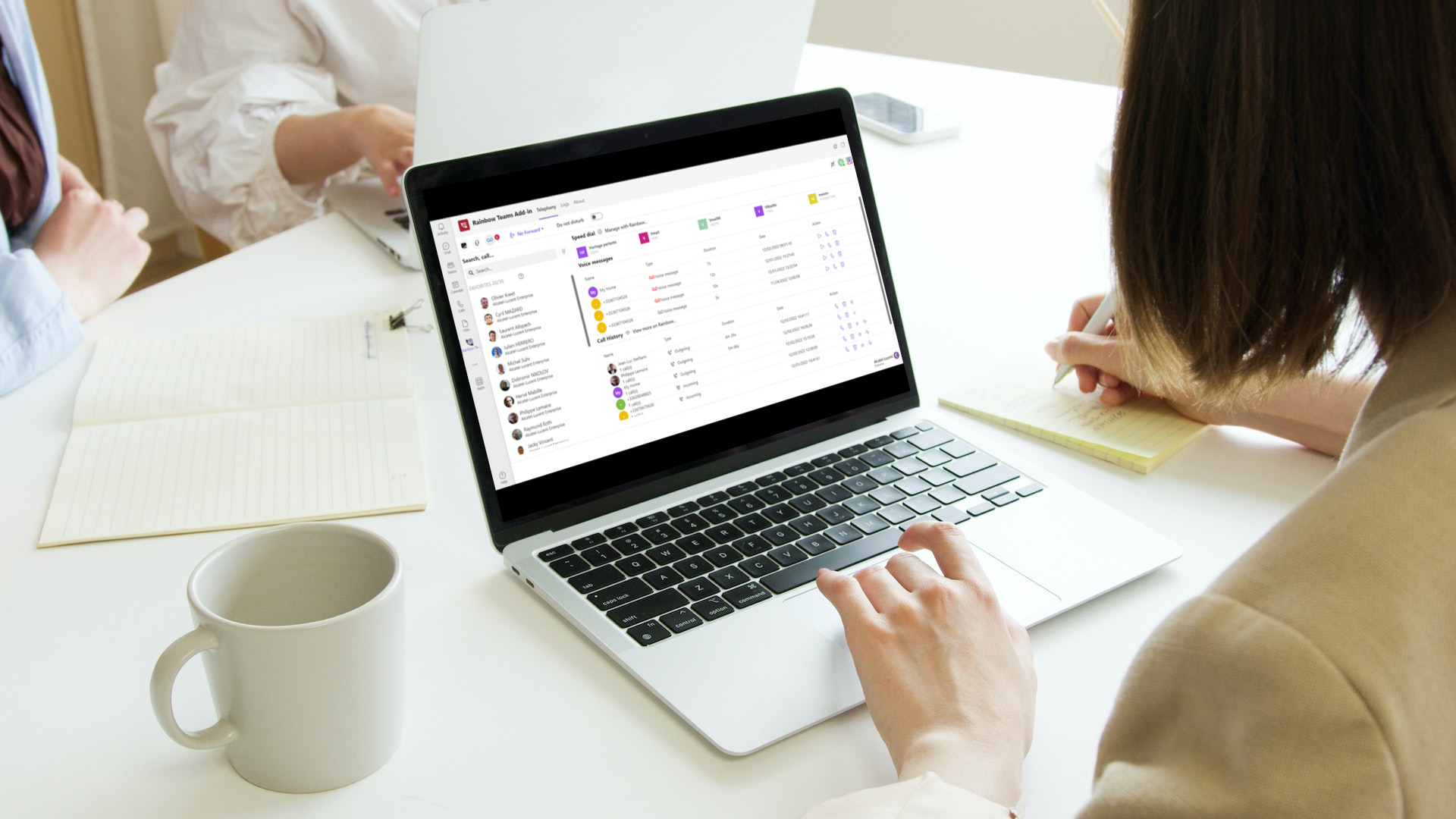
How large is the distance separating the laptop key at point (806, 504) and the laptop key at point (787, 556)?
0.15 feet

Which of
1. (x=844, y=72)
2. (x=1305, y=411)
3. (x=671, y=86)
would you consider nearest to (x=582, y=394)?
(x=671, y=86)

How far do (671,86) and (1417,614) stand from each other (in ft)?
2.73

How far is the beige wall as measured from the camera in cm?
291

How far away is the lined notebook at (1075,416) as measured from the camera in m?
0.87

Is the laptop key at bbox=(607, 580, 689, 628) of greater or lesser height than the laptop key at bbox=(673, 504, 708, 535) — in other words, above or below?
below

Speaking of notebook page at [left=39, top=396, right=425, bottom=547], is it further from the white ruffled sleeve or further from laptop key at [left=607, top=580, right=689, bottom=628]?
the white ruffled sleeve

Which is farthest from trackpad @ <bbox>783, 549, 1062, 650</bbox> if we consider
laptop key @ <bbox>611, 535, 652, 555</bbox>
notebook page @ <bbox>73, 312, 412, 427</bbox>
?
notebook page @ <bbox>73, 312, 412, 427</bbox>

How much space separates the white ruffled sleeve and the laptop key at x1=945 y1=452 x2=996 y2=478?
13.1 inches

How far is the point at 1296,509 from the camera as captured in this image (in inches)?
16.8

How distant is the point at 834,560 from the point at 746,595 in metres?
0.07

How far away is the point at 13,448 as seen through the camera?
831 mm

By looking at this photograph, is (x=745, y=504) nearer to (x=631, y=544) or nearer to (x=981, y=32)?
(x=631, y=544)

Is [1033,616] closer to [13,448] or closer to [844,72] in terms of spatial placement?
[13,448]

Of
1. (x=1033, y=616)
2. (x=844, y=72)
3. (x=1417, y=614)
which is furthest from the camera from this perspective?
(x=844, y=72)
